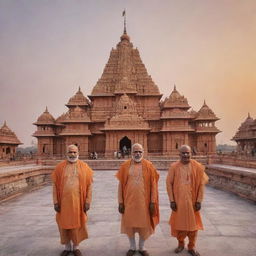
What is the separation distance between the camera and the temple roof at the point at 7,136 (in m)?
38.3

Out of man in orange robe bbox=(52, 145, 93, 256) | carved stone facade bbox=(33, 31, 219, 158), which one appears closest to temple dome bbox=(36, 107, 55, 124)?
carved stone facade bbox=(33, 31, 219, 158)

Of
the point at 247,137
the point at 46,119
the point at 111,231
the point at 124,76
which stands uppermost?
the point at 124,76

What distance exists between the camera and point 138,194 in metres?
4.88

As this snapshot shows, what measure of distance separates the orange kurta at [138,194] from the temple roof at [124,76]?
27.5 m

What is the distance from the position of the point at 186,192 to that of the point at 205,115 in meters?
30.4

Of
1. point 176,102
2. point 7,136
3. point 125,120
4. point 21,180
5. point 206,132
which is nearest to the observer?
point 21,180

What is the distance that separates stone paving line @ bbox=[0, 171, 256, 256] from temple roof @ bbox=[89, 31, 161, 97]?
2450cm

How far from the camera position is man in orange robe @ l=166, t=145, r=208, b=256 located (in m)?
4.85

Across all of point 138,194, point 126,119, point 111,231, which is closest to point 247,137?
point 126,119

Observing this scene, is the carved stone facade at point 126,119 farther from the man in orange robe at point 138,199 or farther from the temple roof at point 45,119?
the man in orange robe at point 138,199

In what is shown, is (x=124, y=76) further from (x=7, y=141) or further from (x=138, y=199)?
(x=138, y=199)

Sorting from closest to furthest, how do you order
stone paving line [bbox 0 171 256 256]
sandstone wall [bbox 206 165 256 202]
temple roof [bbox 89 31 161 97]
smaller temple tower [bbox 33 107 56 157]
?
1. stone paving line [bbox 0 171 256 256]
2. sandstone wall [bbox 206 165 256 202]
3. temple roof [bbox 89 31 161 97]
4. smaller temple tower [bbox 33 107 56 157]

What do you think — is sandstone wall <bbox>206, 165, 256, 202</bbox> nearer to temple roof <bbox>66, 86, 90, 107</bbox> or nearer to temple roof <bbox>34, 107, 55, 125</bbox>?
temple roof <bbox>66, 86, 90, 107</bbox>

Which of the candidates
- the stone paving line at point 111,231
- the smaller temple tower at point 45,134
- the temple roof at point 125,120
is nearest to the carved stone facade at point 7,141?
the smaller temple tower at point 45,134
